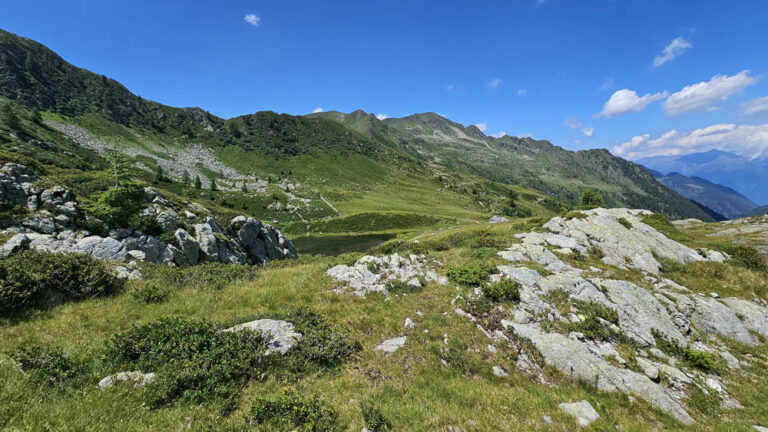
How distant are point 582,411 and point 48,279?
18.5m

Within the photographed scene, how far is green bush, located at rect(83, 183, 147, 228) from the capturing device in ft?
64.1

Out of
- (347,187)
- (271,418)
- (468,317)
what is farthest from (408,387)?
(347,187)

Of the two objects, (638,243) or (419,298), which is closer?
(419,298)

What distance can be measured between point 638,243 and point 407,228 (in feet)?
312

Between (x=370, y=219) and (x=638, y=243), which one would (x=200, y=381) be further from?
(x=370, y=219)

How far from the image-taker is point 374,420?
6.48 metres

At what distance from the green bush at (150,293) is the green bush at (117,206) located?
13042 mm

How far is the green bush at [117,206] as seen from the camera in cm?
1955

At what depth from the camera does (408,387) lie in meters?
8.38

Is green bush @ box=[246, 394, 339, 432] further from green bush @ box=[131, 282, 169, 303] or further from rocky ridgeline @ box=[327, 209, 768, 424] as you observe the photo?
green bush @ box=[131, 282, 169, 303]

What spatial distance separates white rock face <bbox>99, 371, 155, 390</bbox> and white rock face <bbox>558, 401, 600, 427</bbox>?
11.5 meters

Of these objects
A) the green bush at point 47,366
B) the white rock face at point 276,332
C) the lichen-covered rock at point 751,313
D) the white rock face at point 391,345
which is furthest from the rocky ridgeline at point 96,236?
the lichen-covered rock at point 751,313

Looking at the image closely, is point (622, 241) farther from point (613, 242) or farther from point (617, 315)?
point (617, 315)

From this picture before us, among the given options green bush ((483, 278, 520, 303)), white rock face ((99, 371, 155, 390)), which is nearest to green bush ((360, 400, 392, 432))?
white rock face ((99, 371, 155, 390))
